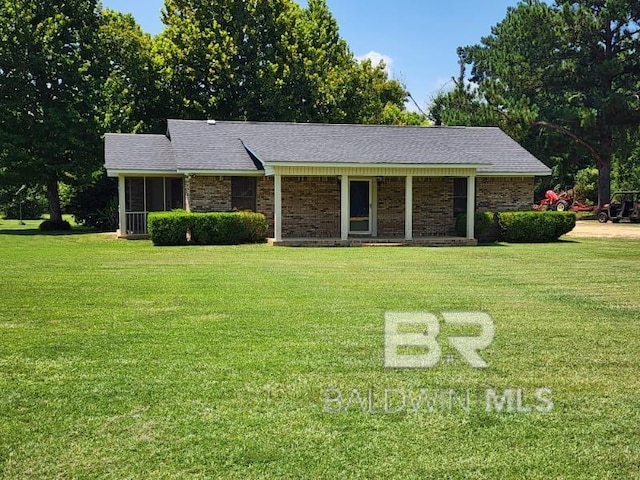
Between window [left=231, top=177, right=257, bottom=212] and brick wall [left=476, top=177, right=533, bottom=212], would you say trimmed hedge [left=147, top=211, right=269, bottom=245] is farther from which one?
brick wall [left=476, top=177, right=533, bottom=212]

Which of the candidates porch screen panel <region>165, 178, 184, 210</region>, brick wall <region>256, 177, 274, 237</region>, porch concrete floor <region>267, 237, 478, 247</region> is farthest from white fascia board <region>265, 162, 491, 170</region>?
Answer: porch screen panel <region>165, 178, 184, 210</region>

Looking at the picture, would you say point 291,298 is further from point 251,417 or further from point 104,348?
point 251,417

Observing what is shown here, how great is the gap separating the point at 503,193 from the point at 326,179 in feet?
21.8

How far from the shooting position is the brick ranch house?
20234 millimetres

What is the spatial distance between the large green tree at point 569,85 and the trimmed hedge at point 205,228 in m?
18.7

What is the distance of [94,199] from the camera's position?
98.0 feet

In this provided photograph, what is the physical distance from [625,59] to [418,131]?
54.0ft

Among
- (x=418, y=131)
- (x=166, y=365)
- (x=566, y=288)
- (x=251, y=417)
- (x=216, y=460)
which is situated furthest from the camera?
(x=418, y=131)

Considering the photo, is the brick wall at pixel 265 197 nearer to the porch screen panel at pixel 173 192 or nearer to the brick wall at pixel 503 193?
the porch screen panel at pixel 173 192

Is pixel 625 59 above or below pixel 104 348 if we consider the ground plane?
above

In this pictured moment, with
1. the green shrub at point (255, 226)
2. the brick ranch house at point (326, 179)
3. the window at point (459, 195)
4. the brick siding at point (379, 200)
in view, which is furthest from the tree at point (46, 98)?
the window at point (459, 195)

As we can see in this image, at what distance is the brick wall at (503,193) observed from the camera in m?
23.0

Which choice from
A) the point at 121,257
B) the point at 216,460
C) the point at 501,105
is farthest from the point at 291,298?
the point at 501,105
